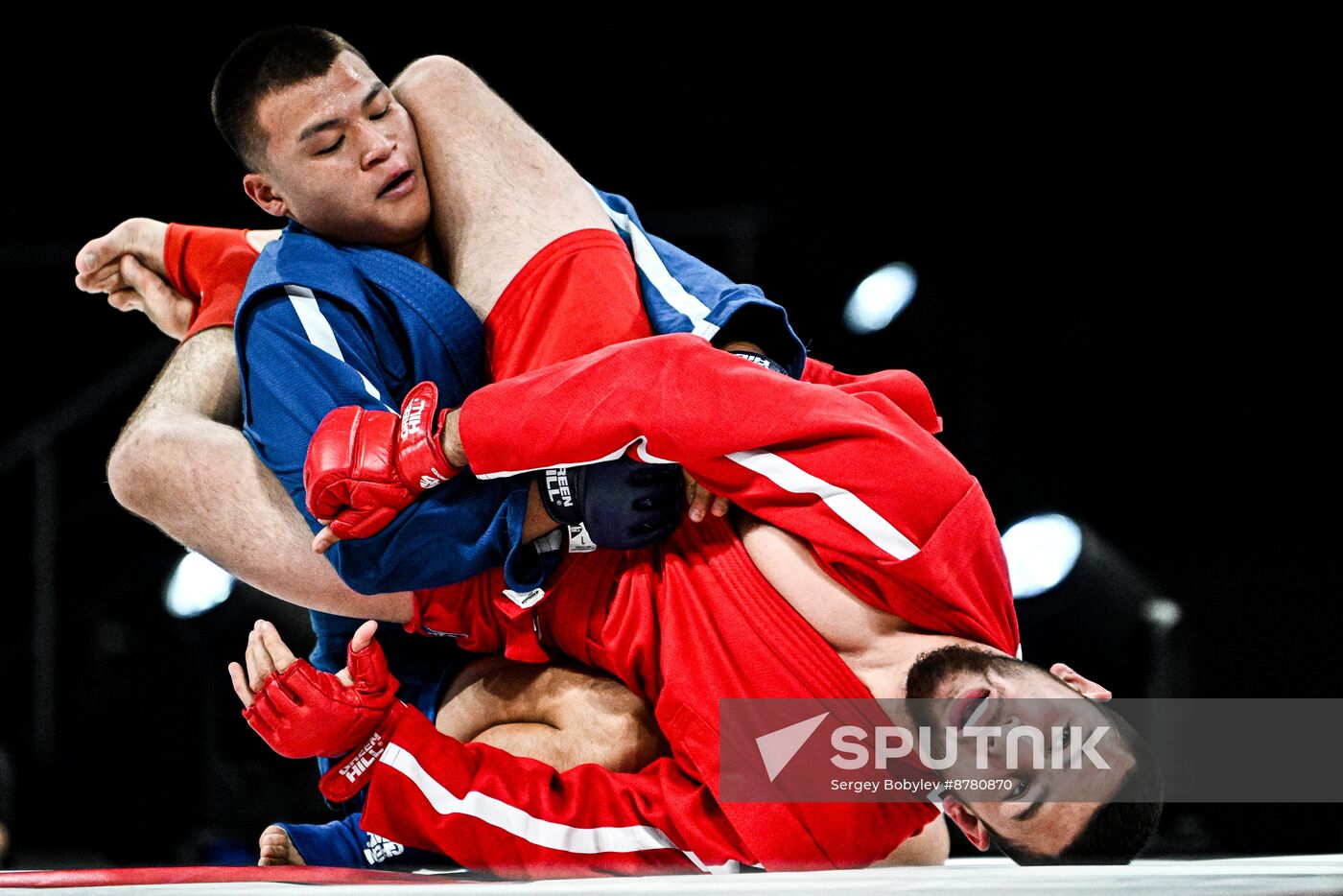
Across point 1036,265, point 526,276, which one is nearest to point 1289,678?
point 1036,265

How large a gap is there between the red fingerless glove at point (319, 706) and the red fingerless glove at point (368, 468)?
172 millimetres

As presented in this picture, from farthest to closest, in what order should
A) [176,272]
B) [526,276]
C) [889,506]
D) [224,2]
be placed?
[224,2] < [176,272] < [526,276] < [889,506]

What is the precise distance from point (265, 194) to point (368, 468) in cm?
59

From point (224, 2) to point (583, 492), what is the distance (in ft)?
6.91

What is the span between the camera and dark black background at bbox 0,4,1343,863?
2832 millimetres

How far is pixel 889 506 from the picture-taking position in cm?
121

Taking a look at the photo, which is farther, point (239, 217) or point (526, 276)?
point (239, 217)

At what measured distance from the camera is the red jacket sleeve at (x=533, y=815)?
1276mm

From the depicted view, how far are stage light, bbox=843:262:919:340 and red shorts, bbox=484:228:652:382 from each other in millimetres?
1766

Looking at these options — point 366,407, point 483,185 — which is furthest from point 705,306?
point 366,407

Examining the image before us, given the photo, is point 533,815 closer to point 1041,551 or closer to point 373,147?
point 373,147

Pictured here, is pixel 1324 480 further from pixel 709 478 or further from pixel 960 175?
pixel 709 478

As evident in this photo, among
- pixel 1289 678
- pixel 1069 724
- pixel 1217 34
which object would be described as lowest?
pixel 1289 678

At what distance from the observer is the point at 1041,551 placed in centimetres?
305
